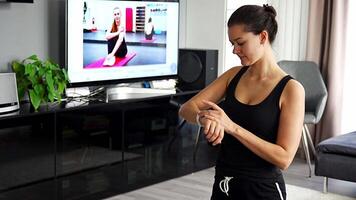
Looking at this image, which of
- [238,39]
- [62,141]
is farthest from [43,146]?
[238,39]

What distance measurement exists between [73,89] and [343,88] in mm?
2589

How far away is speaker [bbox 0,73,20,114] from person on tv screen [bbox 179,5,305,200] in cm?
197

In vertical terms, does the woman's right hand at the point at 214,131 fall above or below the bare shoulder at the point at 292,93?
below

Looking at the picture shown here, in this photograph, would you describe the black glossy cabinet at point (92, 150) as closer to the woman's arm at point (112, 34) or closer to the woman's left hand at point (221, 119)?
the woman's arm at point (112, 34)

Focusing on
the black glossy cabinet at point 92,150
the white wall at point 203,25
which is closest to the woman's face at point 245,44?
the black glossy cabinet at point 92,150

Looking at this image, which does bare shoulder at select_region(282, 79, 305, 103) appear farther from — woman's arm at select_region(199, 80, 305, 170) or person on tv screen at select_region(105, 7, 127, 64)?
person on tv screen at select_region(105, 7, 127, 64)

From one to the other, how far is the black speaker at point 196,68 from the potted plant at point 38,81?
1540 millimetres

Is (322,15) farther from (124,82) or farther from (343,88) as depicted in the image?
(124,82)

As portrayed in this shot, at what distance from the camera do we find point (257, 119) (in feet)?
4.84

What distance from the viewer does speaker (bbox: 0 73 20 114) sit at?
3.15m

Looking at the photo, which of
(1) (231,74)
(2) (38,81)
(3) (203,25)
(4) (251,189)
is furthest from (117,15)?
(4) (251,189)

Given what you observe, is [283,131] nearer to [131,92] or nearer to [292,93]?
[292,93]

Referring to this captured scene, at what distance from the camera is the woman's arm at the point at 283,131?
4.57ft

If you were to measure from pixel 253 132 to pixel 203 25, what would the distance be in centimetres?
387
